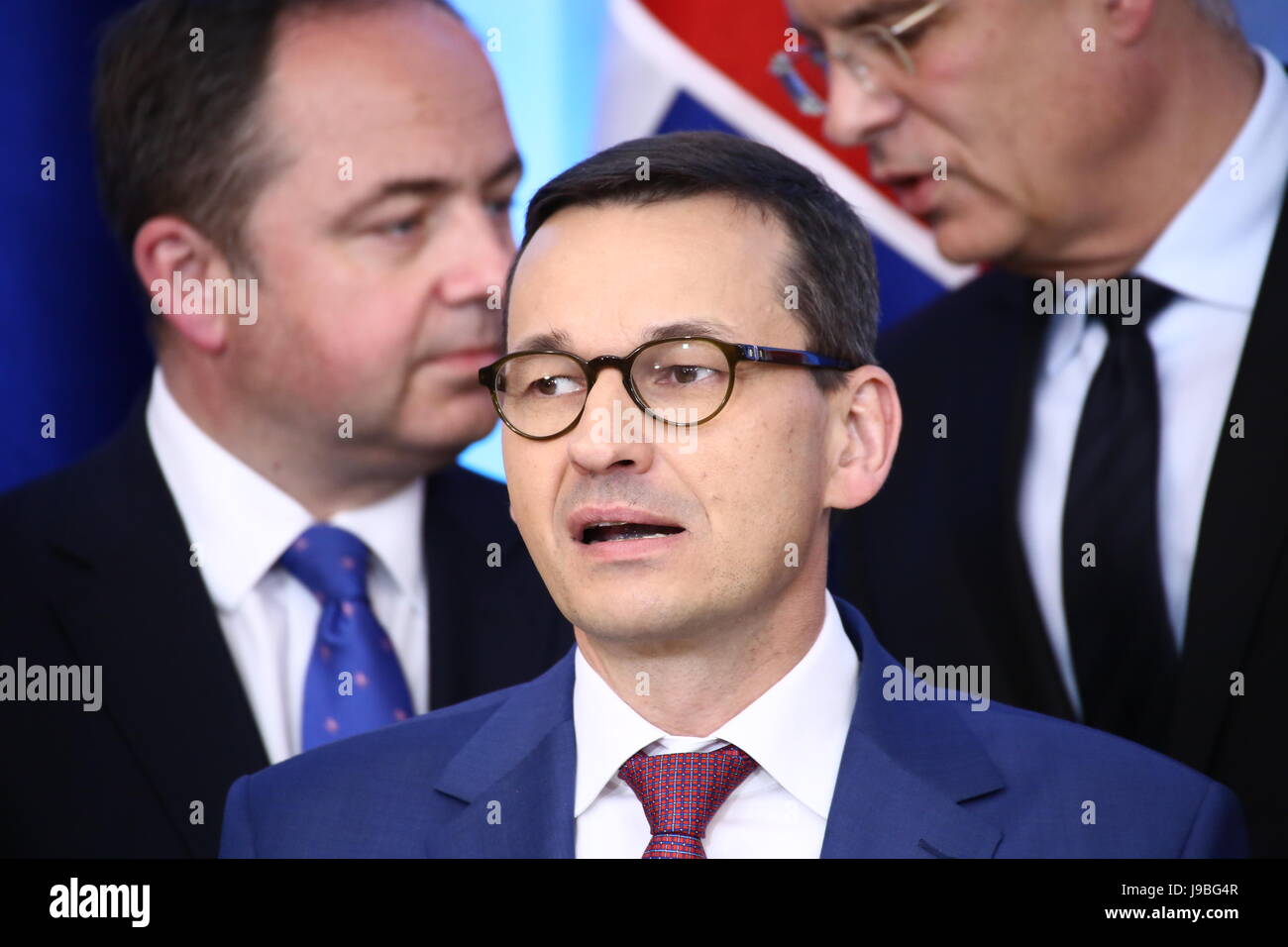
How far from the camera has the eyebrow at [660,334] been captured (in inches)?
87.4

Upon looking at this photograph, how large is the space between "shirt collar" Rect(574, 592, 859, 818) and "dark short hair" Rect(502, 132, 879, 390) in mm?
400

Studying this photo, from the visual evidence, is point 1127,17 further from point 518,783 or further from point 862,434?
point 518,783

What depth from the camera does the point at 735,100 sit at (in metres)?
3.90

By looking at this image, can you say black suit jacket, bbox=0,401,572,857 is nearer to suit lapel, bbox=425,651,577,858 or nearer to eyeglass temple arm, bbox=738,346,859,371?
suit lapel, bbox=425,651,577,858

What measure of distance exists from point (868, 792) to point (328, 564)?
4.06 ft

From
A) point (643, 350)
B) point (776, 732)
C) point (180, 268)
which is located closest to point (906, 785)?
point (776, 732)

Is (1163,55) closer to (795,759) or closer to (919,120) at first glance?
(919,120)

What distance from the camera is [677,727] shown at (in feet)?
7.52

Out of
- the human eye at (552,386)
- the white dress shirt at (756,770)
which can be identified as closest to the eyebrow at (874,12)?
the human eye at (552,386)

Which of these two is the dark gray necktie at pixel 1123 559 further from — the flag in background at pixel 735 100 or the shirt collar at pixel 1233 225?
the flag in background at pixel 735 100

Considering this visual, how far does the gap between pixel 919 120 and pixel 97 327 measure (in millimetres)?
1686

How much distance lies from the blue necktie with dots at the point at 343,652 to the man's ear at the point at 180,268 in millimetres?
409
